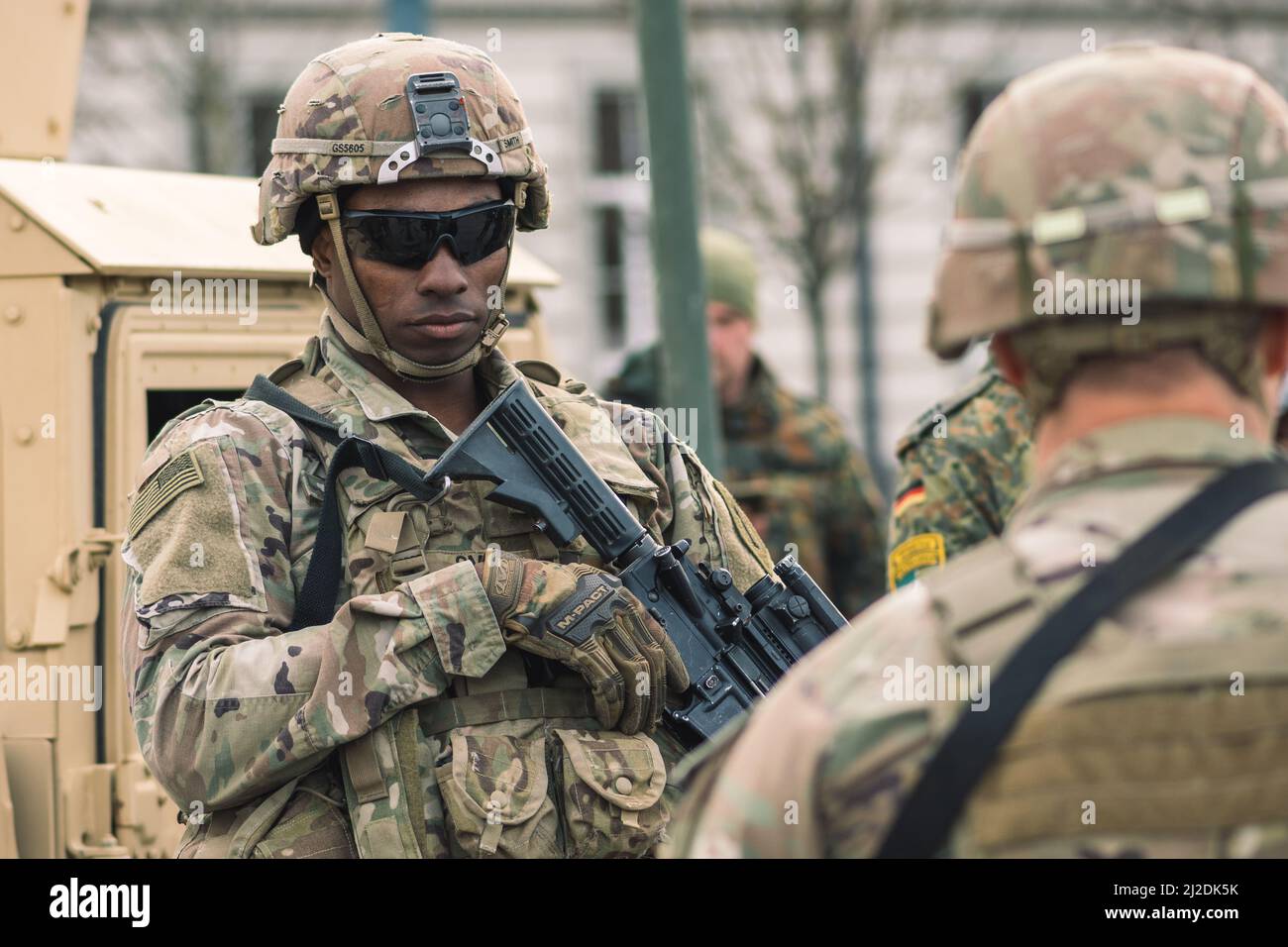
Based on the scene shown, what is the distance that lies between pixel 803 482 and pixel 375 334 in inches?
145

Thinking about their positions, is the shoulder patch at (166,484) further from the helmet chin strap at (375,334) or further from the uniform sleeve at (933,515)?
the uniform sleeve at (933,515)

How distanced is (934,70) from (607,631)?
1347 cm

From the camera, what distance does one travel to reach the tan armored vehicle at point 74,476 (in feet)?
13.2

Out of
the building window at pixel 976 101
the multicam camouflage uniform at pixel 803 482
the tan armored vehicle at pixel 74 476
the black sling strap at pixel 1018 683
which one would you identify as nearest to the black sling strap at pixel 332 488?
the tan armored vehicle at pixel 74 476

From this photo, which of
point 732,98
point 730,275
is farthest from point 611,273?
point 730,275

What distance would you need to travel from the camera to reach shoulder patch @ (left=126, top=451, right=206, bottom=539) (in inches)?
116

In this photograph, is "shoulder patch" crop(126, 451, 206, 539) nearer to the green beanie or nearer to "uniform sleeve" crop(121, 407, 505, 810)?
"uniform sleeve" crop(121, 407, 505, 810)

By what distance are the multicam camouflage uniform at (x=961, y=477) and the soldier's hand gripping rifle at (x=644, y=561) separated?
35.5 inches

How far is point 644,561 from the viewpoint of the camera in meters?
3.10

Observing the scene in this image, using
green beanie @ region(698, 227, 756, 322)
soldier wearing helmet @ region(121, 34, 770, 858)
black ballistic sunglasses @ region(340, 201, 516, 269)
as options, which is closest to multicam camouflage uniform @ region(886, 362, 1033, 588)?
soldier wearing helmet @ region(121, 34, 770, 858)

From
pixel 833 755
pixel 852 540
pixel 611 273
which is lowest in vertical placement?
pixel 833 755

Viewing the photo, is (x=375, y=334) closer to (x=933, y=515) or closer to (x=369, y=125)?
(x=369, y=125)

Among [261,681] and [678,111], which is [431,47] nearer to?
[261,681]
